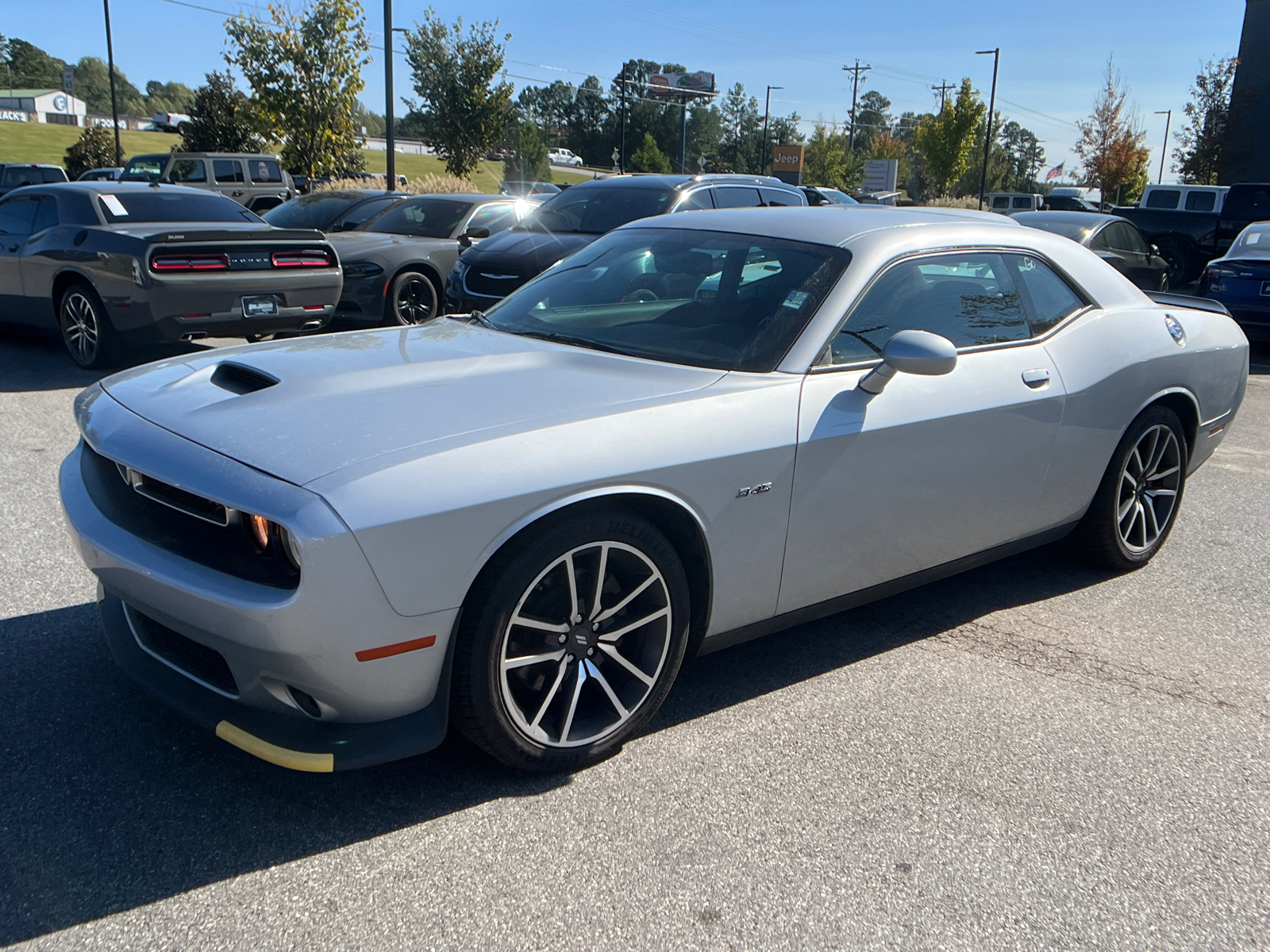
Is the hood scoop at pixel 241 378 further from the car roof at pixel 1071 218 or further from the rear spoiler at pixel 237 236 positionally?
the car roof at pixel 1071 218

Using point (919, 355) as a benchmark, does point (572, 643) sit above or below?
below

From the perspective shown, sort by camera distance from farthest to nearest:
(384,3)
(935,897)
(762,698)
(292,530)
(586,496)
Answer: (384,3), (762,698), (586,496), (935,897), (292,530)

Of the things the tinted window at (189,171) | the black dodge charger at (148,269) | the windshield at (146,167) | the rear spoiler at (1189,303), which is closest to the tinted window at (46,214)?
the black dodge charger at (148,269)

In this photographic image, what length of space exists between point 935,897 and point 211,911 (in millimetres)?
1610

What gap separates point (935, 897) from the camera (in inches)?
92.7

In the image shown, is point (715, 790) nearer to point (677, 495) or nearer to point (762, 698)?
point (762, 698)

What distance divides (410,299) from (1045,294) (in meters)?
7.42

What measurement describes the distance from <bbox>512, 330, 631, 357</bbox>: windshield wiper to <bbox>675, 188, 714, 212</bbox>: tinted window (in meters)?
6.06

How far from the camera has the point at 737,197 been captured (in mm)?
10062

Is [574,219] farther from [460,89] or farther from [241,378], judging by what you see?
[460,89]

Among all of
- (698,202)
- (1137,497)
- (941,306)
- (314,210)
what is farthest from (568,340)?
(314,210)

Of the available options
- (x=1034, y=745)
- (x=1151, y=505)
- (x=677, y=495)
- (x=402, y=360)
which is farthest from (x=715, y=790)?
(x=1151, y=505)

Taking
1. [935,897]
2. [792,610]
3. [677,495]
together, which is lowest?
[935,897]

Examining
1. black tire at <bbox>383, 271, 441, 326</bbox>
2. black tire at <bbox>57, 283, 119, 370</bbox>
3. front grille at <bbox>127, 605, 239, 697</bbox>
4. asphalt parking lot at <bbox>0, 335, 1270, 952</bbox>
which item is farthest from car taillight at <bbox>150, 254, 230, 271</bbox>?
front grille at <bbox>127, 605, 239, 697</bbox>
